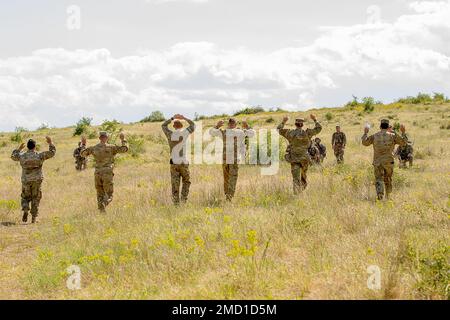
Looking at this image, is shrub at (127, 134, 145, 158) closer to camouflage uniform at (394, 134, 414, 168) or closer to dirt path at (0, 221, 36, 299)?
camouflage uniform at (394, 134, 414, 168)

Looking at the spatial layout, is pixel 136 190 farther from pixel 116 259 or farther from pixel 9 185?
pixel 116 259

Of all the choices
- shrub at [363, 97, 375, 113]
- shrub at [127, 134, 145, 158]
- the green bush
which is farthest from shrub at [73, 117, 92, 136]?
the green bush

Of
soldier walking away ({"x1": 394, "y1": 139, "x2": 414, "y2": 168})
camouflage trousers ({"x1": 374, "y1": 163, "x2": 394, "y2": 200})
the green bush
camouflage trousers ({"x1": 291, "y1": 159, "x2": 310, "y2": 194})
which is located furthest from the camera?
soldier walking away ({"x1": 394, "y1": 139, "x2": 414, "y2": 168})

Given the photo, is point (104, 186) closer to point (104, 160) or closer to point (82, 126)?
point (104, 160)

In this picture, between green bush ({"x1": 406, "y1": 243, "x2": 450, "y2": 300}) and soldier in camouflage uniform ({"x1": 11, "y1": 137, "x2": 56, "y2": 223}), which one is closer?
green bush ({"x1": 406, "y1": 243, "x2": 450, "y2": 300})

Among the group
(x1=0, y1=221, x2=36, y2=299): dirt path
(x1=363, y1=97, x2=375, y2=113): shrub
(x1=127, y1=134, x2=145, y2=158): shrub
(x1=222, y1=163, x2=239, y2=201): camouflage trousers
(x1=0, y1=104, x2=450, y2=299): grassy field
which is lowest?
(x1=0, y1=221, x2=36, y2=299): dirt path

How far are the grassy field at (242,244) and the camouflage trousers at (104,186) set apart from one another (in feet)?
1.47

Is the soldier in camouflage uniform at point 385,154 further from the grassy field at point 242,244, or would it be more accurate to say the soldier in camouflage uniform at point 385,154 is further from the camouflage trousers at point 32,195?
the camouflage trousers at point 32,195

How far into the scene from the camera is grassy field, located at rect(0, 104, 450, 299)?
5.32 m

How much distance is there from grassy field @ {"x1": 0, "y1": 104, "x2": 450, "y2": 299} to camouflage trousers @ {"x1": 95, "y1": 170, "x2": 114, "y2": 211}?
45cm

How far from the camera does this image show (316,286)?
5273mm

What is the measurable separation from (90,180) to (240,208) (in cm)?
980
